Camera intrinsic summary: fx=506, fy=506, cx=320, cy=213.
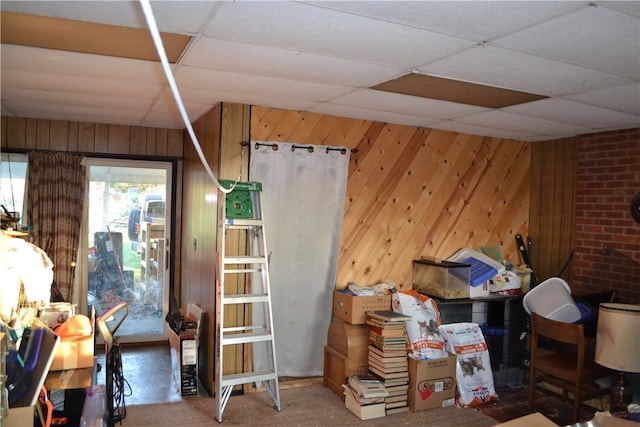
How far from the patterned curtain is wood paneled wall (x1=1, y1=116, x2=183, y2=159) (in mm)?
138

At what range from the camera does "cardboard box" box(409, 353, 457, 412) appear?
3675mm

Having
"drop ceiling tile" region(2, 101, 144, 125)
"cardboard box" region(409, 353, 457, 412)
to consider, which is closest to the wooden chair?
"cardboard box" region(409, 353, 457, 412)

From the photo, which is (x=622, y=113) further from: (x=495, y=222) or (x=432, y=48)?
(x=432, y=48)

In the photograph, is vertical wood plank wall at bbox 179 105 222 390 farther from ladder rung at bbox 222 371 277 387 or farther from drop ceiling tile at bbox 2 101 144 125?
drop ceiling tile at bbox 2 101 144 125

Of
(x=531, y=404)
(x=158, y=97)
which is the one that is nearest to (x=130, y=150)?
(x=158, y=97)

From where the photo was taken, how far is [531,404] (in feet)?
12.5

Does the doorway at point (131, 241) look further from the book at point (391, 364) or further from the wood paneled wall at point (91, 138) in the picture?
the book at point (391, 364)

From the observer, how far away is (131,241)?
5.31m

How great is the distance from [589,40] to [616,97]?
1258mm

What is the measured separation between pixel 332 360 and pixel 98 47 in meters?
2.80

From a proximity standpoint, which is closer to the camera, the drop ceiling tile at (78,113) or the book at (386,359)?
the book at (386,359)

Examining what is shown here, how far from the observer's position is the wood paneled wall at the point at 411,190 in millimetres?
4258

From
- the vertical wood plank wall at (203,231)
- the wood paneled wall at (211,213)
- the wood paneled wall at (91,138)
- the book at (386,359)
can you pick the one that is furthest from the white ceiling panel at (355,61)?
the book at (386,359)

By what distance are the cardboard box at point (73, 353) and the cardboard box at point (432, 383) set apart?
→ 2212 mm
